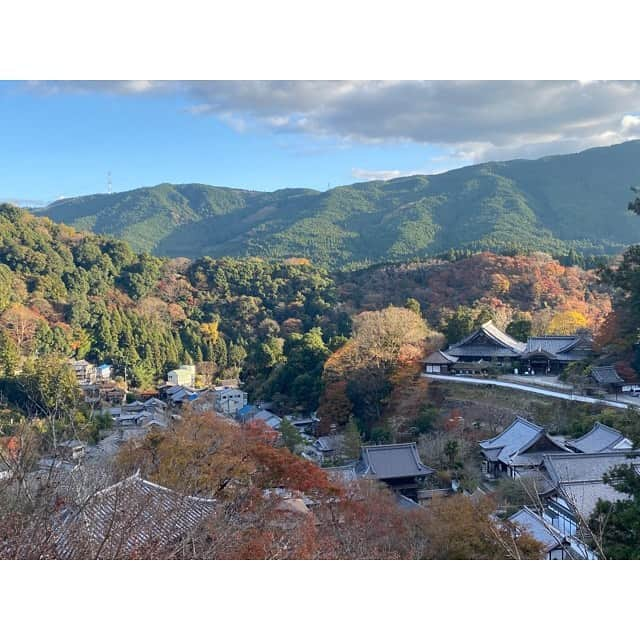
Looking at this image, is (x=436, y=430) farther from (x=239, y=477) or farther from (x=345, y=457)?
(x=239, y=477)

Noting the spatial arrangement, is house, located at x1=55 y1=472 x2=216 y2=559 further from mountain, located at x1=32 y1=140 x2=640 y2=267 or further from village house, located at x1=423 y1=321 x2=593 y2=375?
mountain, located at x1=32 y1=140 x2=640 y2=267

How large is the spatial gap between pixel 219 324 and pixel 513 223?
1836 centimetres

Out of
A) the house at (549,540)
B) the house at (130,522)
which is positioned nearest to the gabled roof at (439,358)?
the house at (549,540)

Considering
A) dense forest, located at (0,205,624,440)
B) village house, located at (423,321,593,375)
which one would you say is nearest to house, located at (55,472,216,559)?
dense forest, located at (0,205,624,440)

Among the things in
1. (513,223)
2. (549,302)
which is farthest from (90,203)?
(549,302)

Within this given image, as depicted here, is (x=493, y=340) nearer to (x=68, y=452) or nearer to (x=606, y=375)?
(x=606, y=375)

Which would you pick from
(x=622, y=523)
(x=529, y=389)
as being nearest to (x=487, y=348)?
(x=529, y=389)

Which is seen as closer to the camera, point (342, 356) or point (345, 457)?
point (345, 457)

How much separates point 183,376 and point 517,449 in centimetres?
1268

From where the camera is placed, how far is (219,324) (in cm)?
2272

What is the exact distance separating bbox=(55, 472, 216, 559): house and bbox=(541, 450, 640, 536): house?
381 centimetres

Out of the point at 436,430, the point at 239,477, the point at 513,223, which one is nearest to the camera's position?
the point at 239,477

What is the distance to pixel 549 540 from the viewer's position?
5582 millimetres

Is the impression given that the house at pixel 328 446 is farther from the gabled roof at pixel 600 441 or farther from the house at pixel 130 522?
the house at pixel 130 522
